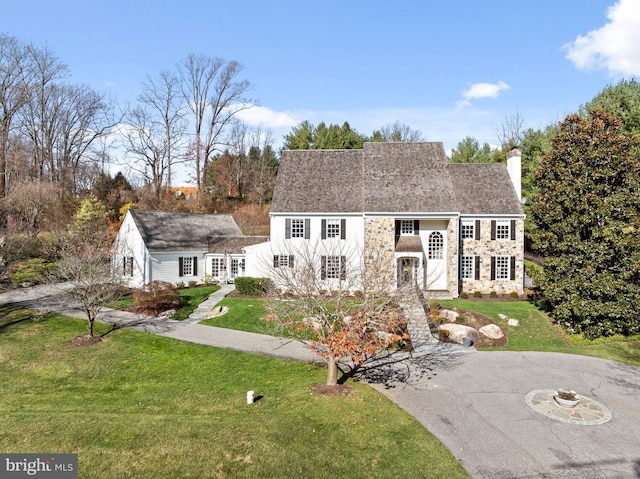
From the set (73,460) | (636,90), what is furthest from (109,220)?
(636,90)

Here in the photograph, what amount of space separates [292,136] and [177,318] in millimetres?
37346

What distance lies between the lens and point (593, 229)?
20.3 metres

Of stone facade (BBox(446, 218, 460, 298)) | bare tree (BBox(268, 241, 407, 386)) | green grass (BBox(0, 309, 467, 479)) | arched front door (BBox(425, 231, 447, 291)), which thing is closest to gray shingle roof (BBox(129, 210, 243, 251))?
green grass (BBox(0, 309, 467, 479))

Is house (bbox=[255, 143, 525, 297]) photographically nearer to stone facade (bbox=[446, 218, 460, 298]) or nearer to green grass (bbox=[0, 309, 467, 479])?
stone facade (bbox=[446, 218, 460, 298])

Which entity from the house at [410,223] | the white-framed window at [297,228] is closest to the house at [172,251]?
the house at [410,223]

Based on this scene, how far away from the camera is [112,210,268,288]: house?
99.6 feet

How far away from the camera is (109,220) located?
43.0 metres

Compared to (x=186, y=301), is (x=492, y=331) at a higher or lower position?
lower

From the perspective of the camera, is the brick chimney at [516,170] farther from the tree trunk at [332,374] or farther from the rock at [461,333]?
the tree trunk at [332,374]

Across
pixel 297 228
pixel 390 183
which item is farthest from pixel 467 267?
pixel 297 228

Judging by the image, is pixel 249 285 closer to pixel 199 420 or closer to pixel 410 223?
pixel 410 223

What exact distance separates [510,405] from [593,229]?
12585mm

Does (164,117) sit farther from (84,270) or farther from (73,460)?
(73,460)

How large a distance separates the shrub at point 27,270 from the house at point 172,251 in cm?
569
